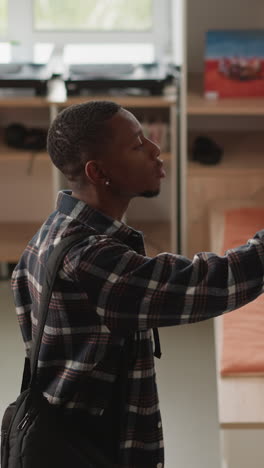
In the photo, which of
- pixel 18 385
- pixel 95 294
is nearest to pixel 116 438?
pixel 95 294

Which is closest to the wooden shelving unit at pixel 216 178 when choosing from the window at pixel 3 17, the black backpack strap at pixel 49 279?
the window at pixel 3 17

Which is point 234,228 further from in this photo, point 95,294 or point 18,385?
point 95,294

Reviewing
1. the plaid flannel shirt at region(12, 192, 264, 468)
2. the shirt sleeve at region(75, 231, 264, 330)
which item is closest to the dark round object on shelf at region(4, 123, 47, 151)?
the plaid flannel shirt at region(12, 192, 264, 468)

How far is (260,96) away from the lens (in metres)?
3.53

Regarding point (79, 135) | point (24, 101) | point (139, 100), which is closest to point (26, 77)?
point (24, 101)

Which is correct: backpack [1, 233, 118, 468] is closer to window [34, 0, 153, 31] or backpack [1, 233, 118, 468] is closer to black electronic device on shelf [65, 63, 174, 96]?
black electronic device on shelf [65, 63, 174, 96]

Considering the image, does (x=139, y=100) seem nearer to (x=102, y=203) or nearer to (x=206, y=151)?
(x=206, y=151)

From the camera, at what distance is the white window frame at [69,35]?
3916 millimetres

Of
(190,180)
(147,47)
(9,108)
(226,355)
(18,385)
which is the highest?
(147,47)

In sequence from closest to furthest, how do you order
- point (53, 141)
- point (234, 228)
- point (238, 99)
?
1. point (53, 141)
2. point (234, 228)
3. point (238, 99)

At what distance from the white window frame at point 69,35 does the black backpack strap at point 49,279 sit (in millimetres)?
2651

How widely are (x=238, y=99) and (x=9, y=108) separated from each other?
105 centimetres

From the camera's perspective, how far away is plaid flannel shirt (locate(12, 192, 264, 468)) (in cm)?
132

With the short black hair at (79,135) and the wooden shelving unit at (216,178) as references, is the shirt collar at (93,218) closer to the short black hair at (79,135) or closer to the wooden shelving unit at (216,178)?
the short black hair at (79,135)
